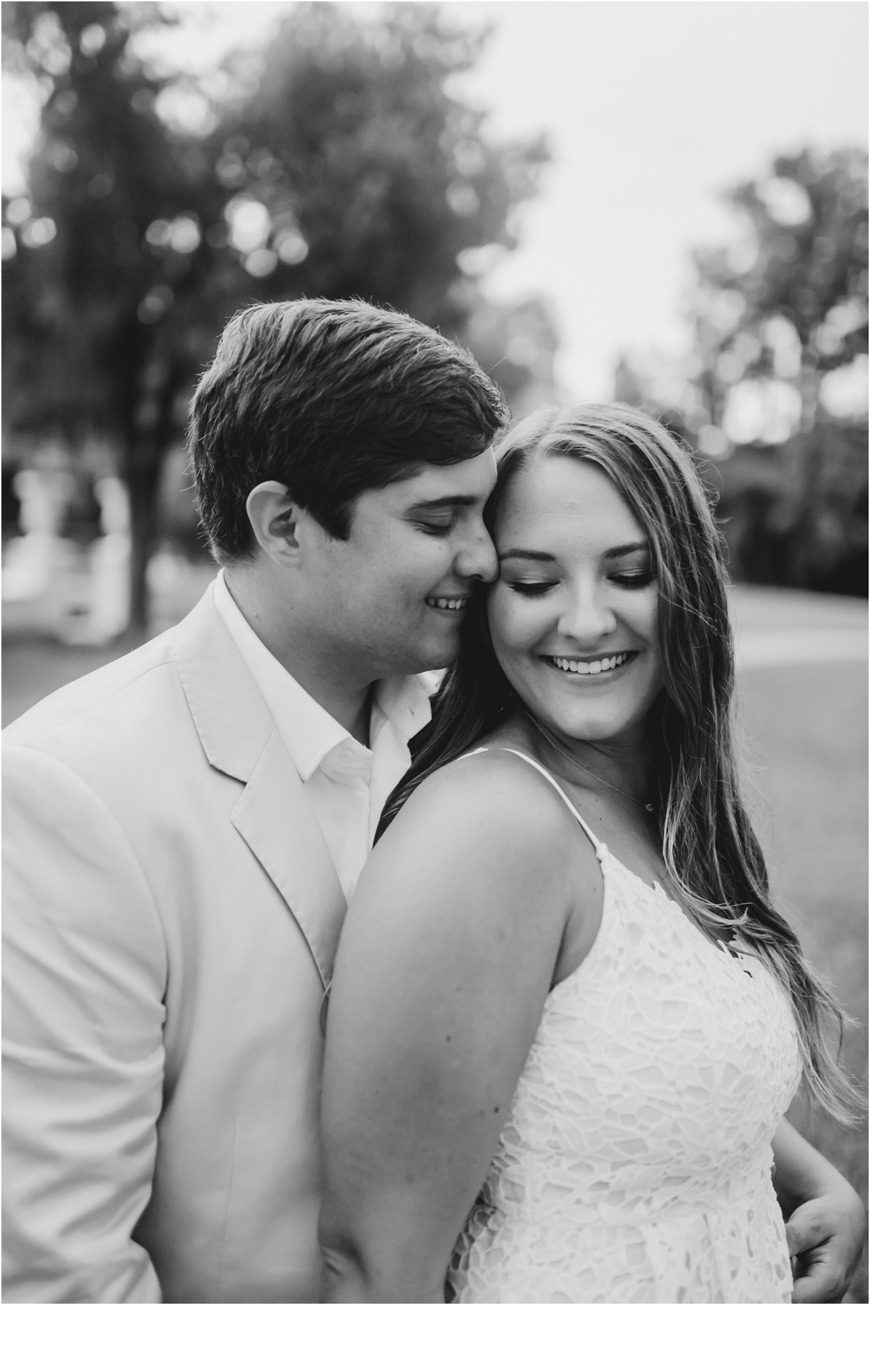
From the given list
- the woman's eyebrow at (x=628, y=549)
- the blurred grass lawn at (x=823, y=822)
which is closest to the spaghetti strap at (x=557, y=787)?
the woman's eyebrow at (x=628, y=549)

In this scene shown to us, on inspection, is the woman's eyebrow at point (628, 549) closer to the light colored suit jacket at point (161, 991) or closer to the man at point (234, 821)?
the man at point (234, 821)

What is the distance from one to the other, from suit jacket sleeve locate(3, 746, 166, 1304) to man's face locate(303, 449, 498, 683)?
0.68 metres

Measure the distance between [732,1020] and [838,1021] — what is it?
78 centimetres

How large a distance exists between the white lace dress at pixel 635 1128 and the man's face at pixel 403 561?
41 cm

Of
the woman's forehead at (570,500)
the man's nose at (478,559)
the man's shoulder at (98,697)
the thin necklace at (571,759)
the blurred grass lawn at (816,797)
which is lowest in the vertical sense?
the blurred grass lawn at (816,797)

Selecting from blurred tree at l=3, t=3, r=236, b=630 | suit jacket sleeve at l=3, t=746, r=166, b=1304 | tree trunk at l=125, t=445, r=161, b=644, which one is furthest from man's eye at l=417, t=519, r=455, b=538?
tree trunk at l=125, t=445, r=161, b=644

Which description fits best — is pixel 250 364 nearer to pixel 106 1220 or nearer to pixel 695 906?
pixel 695 906

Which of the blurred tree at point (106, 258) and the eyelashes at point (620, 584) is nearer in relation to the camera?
the eyelashes at point (620, 584)

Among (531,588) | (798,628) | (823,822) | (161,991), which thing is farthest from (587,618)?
(798,628)

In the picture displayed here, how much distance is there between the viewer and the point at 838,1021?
2566 mm

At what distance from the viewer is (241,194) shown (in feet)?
48.8

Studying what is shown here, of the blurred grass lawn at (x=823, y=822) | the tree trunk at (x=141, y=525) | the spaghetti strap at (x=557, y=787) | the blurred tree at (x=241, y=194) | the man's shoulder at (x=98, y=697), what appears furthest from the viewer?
the tree trunk at (x=141, y=525)

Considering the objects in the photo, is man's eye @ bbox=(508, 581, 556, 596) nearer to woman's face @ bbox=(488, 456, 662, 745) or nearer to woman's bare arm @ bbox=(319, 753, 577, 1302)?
woman's face @ bbox=(488, 456, 662, 745)

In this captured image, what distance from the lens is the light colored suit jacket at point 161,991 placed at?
174cm
